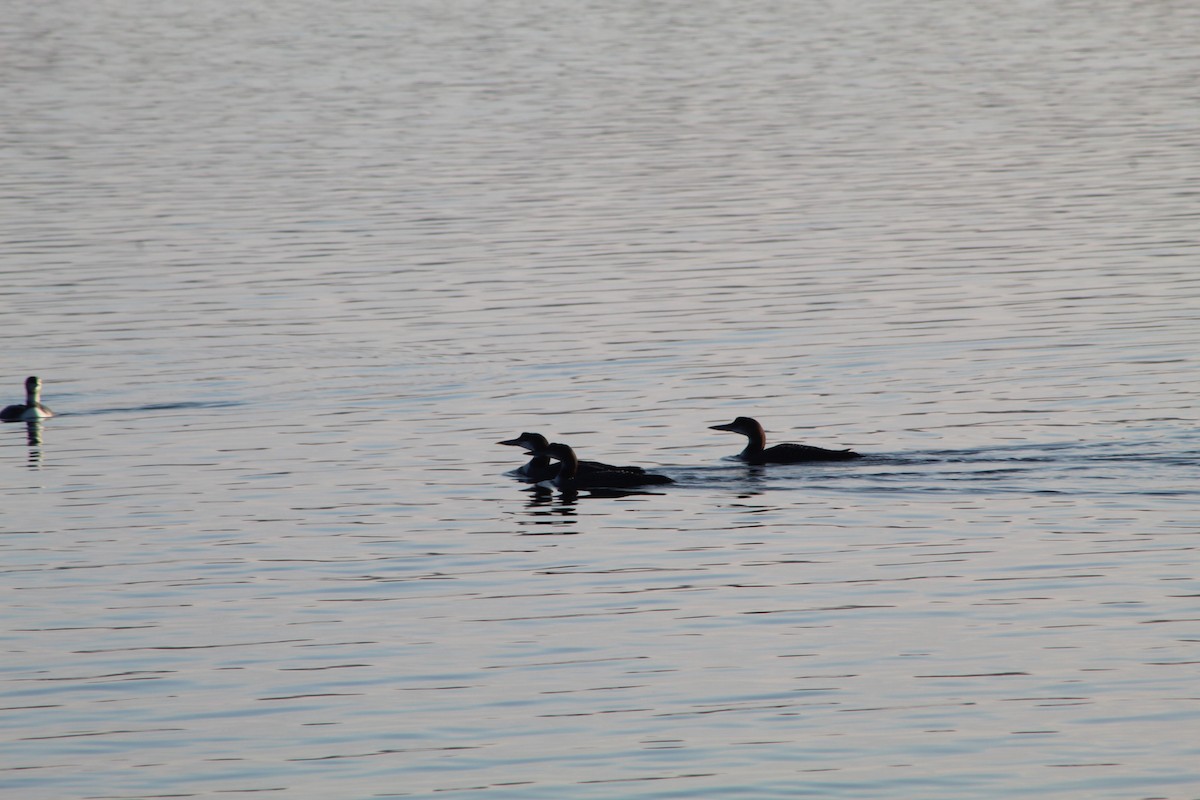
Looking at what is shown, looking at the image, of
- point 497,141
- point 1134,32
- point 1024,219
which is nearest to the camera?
point 1024,219

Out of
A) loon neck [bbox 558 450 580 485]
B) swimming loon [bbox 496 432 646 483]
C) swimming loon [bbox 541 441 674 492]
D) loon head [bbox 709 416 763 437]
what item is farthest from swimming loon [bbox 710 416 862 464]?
loon neck [bbox 558 450 580 485]

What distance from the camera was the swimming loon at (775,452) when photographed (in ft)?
70.1

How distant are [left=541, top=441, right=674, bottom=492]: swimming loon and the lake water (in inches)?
8.7

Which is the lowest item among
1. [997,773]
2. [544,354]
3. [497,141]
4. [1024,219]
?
[997,773]

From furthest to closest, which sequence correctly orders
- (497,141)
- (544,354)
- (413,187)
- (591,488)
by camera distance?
(497,141) → (413,187) → (544,354) → (591,488)

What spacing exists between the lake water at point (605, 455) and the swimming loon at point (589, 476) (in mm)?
221

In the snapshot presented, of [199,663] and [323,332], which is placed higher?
[323,332]

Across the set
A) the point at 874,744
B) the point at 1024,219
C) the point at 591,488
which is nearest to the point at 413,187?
the point at 1024,219

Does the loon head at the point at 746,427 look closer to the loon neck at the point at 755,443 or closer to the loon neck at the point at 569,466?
the loon neck at the point at 755,443

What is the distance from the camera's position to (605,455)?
22844 mm

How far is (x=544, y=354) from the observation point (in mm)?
28250

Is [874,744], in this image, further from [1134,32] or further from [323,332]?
[1134,32]

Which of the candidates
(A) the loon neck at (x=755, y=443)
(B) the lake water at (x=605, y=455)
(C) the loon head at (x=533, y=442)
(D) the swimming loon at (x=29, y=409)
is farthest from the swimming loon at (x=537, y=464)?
(D) the swimming loon at (x=29, y=409)

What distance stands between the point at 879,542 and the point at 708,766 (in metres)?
6.08
